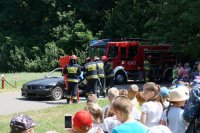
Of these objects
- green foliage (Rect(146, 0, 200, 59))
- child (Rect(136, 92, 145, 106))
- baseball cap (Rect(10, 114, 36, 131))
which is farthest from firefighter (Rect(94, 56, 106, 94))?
baseball cap (Rect(10, 114, 36, 131))

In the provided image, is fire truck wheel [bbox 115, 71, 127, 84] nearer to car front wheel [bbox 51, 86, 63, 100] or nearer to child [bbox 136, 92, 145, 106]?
car front wheel [bbox 51, 86, 63, 100]

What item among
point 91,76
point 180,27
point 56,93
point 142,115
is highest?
point 180,27

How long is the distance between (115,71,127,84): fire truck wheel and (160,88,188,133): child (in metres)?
19.3

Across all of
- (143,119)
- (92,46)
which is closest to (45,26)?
(92,46)

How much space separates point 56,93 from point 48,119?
5.55 m

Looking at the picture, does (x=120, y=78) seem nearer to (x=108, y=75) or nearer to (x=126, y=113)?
(x=108, y=75)

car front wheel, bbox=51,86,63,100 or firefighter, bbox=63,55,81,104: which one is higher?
firefighter, bbox=63,55,81,104

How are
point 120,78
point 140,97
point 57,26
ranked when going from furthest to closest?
point 57,26 → point 120,78 → point 140,97

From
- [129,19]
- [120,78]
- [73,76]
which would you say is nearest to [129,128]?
[73,76]

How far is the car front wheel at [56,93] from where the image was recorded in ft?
59.1

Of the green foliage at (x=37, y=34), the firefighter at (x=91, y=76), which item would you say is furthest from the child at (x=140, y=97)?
the green foliage at (x=37, y=34)

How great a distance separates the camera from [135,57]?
27562mm

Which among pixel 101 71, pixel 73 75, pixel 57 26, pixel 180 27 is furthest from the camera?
pixel 57 26

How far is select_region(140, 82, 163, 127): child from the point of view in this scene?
6.84 meters
